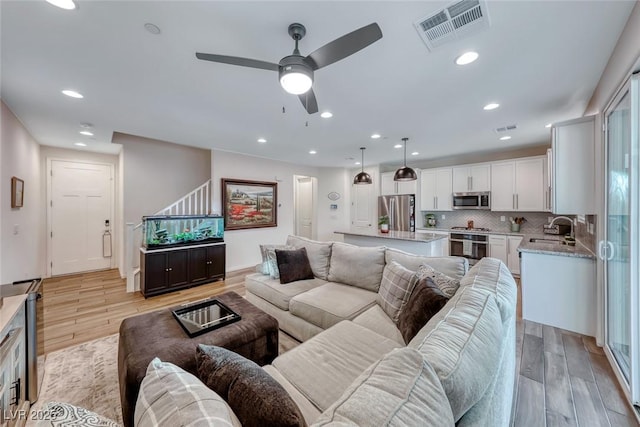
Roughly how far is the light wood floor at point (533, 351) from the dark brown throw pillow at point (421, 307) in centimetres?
92

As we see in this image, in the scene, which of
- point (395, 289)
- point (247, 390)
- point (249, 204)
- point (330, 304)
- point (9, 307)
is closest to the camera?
point (247, 390)

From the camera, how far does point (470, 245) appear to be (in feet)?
17.5

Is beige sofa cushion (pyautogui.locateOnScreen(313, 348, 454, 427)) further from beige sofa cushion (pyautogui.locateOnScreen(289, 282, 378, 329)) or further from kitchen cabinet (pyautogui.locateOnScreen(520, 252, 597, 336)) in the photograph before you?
kitchen cabinet (pyautogui.locateOnScreen(520, 252, 597, 336))

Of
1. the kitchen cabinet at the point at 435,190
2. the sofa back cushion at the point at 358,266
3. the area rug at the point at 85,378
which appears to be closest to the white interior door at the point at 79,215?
the area rug at the point at 85,378

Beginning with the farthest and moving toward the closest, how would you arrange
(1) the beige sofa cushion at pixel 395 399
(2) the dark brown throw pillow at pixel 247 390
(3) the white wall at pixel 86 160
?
(3) the white wall at pixel 86 160 < (2) the dark brown throw pillow at pixel 247 390 < (1) the beige sofa cushion at pixel 395 399

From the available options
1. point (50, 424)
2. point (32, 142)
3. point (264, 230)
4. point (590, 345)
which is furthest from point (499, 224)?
point (32, 142)

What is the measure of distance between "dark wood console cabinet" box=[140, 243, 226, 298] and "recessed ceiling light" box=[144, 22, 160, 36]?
3.26 m

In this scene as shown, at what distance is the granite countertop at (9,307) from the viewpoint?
1.40m

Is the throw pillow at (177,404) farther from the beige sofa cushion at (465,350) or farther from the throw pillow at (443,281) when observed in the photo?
the throw pillow at (443,281)

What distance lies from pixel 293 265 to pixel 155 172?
385 cm

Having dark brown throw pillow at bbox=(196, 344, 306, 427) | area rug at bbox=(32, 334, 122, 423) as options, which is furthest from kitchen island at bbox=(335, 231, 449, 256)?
area rug at bbox=(32, 334, 122, 423)

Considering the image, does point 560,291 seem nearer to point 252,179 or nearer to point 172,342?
point 172,342

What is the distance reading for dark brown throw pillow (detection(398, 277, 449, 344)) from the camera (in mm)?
1577

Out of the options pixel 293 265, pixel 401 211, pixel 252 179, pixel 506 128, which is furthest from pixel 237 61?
pixel 401 211
